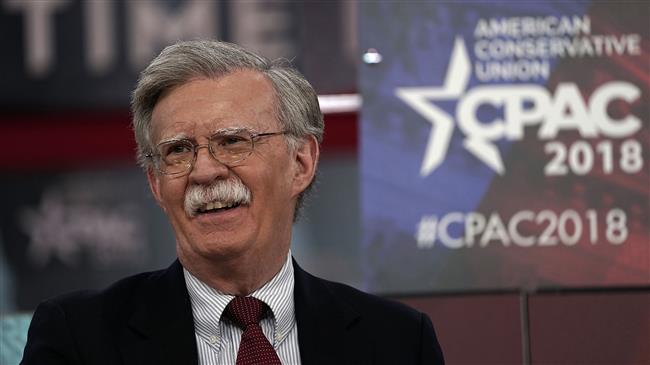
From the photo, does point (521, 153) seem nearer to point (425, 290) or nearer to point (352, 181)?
point (425, 290)

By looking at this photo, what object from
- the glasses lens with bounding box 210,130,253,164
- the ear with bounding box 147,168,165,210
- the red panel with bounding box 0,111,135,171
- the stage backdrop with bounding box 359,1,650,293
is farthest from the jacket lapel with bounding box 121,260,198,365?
the red panel with bounding box 0,111,135,171

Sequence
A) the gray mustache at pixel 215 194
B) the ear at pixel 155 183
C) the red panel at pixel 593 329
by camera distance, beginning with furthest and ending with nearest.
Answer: the red panel at pixel 593 329 → the ear at pixel 155 183 → the gray mustache at pixel 215 194

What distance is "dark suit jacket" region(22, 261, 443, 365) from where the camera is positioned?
6.43ft

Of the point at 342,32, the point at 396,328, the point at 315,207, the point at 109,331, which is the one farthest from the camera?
the point at 315,207

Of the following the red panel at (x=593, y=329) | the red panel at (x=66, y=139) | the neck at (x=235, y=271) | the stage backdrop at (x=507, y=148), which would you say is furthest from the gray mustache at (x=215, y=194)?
the red panel at (x=66, y=139)

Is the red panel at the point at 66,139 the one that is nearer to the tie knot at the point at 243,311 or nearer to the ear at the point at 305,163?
the ear at the point at 305,163

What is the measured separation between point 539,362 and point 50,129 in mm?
2669

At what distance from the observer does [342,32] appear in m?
3.95

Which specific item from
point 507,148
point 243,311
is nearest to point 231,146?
point 243,311

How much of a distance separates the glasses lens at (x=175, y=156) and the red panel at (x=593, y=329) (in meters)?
0.74

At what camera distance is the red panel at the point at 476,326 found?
231 cm

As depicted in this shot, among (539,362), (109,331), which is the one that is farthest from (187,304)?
(539,362)

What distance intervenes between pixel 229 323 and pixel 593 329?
28.1 inches

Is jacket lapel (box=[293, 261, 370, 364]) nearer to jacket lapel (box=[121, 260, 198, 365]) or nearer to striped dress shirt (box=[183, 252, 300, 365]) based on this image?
striped dress shirt (box=[183, 252, 300, 365])
